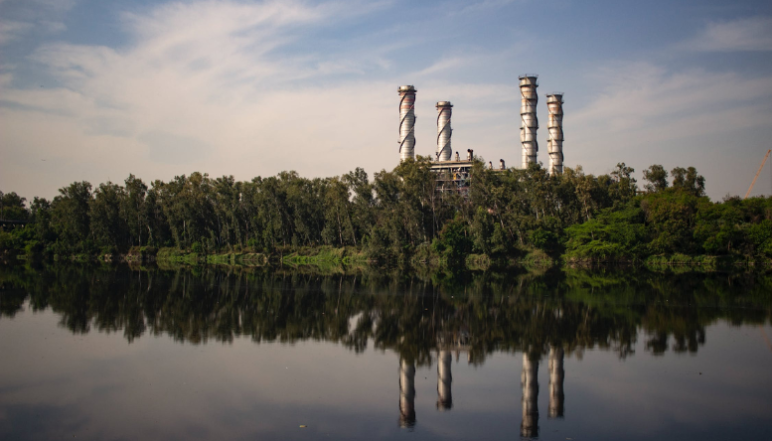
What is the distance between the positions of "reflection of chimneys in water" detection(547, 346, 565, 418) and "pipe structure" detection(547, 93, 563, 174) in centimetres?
6958

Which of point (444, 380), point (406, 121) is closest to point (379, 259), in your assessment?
point (406, 121)

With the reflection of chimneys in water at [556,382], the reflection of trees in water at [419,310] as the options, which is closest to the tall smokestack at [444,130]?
the reflection of trees in water at [419,310]

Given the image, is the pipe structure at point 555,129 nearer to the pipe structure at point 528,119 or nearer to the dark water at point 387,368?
the pipe structure at point 528,119

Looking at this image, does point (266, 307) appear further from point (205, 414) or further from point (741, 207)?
point (741, 207)

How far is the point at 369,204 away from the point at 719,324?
45593 millimetres

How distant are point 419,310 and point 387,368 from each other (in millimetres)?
8905

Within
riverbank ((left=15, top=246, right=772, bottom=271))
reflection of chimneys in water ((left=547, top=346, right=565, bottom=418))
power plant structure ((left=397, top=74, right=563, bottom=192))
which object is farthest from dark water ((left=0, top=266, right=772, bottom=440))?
power plant structure ((left=397, top=74, right=563, bottom=192))

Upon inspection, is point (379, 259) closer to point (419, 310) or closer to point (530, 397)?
point (419, 310)

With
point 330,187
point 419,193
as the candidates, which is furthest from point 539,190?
point 330,187

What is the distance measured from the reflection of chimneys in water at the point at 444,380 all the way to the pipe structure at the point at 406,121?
70.5 metres

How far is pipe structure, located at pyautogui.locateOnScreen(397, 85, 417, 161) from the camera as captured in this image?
84.6 metres

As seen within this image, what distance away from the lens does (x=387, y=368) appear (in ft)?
45.0

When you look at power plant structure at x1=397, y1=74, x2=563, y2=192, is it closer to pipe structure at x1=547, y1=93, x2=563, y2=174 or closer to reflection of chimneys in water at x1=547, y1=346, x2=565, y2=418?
pipe structure at x1=547, y1=93, x2=563, y2=174

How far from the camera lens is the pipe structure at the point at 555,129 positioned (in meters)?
81.8
